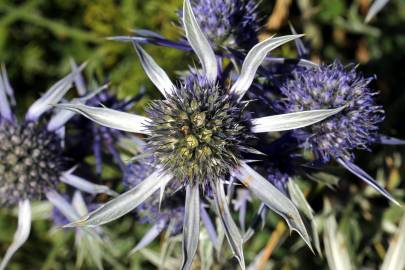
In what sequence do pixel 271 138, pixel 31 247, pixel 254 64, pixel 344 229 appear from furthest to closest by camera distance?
pixel 31 247, pixel 344 229, pixel 271 138, pixel 254 64

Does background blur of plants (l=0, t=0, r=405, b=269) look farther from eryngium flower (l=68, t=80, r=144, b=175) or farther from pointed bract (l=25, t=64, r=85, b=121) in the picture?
pointed bract (l=25, t=64, r=85, b=121)

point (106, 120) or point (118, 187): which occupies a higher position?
point (106, 120)

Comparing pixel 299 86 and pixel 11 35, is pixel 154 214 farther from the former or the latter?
pixel 11 35

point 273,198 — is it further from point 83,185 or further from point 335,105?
point 83,185

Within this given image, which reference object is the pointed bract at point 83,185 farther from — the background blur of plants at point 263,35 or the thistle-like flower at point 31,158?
the background blur of plants at point 263,35

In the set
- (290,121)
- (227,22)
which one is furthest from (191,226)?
(227,22)

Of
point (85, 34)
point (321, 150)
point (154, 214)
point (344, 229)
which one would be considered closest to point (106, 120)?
point (154, 214)
